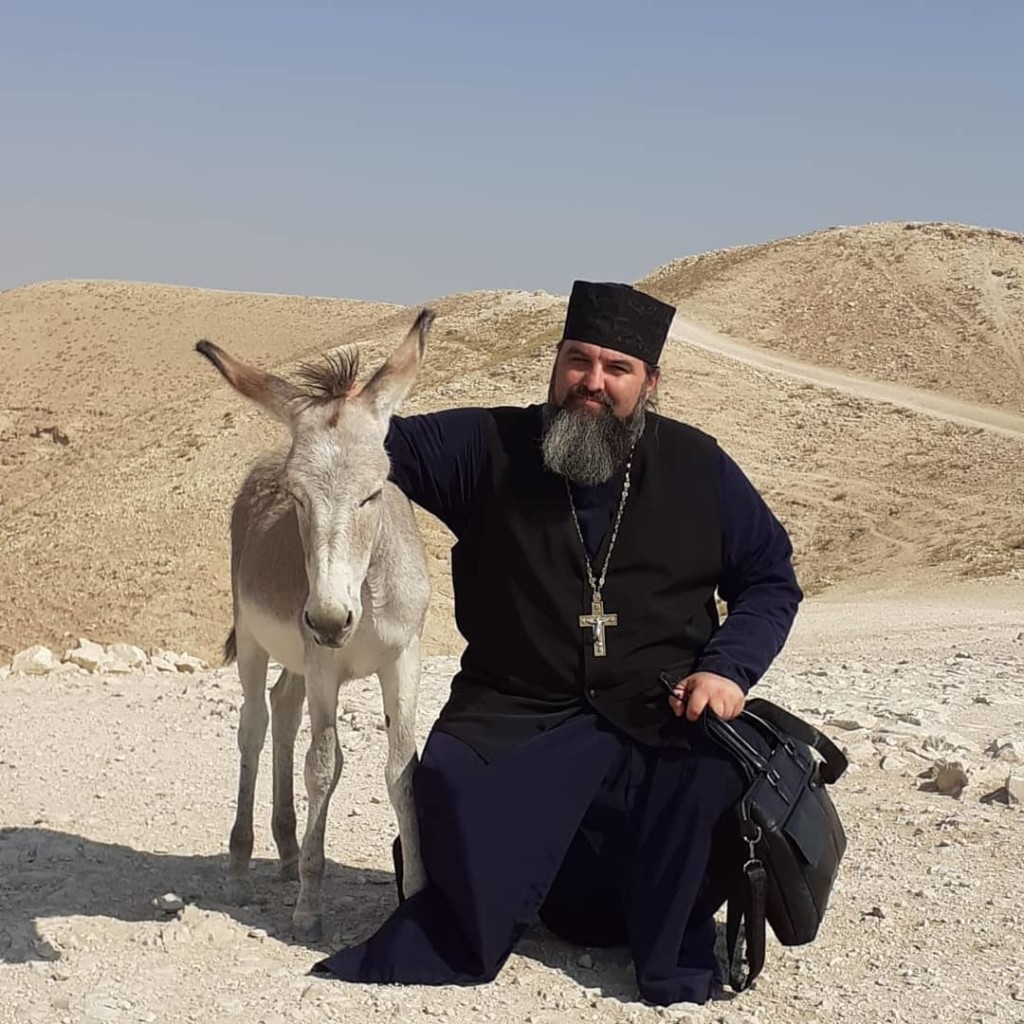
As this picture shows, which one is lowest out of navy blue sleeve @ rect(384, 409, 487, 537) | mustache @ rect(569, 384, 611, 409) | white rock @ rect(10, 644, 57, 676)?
white rock @ rect(10, 644, 57, 676)

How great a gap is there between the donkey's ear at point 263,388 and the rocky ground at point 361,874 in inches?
74.0

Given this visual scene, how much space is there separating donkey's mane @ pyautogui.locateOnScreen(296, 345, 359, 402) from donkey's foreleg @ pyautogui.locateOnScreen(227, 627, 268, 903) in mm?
1489

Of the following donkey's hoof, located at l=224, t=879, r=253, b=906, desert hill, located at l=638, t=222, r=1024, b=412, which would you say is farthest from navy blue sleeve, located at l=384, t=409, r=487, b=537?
desert hill, located at l=638, t=222, r=1024, b=412

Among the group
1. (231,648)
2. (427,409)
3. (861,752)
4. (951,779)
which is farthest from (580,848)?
(427,409)

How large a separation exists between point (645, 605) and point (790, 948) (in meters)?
1.33

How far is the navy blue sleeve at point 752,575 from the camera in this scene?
189 inches

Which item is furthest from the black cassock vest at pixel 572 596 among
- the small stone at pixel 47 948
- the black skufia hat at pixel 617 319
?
the small stone at pixel 47 948

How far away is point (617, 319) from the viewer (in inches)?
193

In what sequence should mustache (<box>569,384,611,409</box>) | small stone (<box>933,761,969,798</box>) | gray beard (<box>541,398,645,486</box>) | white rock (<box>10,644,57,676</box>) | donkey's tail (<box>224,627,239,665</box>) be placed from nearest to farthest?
gray beard (<box>541,398,645,486</box>) < mustache (<box>569,384,611,409</box>) < donkey's tail (<box>224,627,239,665</box>) < small stone (<box>933,761,969,798</box>) < white rock (<box>10,644,57,676</box>)

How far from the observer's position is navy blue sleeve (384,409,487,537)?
4.91m

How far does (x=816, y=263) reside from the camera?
36.5 meters

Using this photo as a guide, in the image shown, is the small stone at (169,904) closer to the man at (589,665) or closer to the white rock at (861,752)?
the man at (589,665)

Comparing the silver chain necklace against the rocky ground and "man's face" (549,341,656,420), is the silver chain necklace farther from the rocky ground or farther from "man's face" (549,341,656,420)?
the rocky ground

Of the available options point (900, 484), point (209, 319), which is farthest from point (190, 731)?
point (209, 319)
